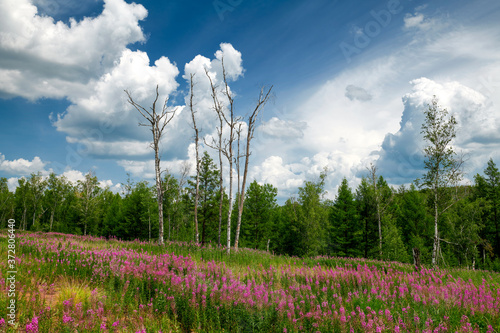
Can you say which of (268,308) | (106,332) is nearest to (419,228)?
(268,308)

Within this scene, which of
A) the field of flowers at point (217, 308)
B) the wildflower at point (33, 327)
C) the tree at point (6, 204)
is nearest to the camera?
the wildflower at point (33, 327)

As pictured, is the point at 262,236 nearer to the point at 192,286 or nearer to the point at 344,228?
the point at 344,228

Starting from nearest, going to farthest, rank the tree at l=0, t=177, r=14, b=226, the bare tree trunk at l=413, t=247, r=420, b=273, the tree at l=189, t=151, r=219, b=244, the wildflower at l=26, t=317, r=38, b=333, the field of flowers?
the wildflower at l=26, t=317, r=38, b=333, the field of flowers, the bare tree trunk at l=413, t=247, r=420, b=273, the tree at l=189, t=151, r=219, b=244, the tree at l=0, t=177, r=14, b=226

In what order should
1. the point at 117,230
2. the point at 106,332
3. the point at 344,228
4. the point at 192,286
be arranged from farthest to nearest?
the point at 117,230 → the point at 344,228 → the point at 192,286 → the point at 106,332

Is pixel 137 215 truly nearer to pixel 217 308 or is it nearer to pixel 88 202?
pixel 88 202

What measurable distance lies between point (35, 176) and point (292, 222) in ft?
146

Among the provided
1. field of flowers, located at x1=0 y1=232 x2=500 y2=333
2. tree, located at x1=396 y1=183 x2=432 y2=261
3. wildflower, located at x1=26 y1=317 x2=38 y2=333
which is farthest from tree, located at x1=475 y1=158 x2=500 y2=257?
wildflower, located at x1=26 y1=317 x2=38 y2=333

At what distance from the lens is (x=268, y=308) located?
497cm

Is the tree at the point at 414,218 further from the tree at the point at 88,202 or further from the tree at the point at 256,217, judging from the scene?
the tree at the point at 88,202

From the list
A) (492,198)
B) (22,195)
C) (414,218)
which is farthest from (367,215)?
(22,195)

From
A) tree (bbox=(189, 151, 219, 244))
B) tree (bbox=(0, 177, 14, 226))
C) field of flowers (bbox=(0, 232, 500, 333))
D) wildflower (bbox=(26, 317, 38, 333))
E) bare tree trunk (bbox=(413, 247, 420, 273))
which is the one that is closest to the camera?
wildflower (bbox=(26, 317, 38, 333))

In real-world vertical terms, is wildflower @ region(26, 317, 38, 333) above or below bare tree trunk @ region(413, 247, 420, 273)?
above

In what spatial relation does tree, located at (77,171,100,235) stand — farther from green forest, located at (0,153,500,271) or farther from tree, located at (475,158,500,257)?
tree, located at (475,158,500,257)

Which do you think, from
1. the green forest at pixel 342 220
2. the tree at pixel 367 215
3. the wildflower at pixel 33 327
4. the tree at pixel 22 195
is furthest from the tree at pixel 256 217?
the tree at pixel 22 195
